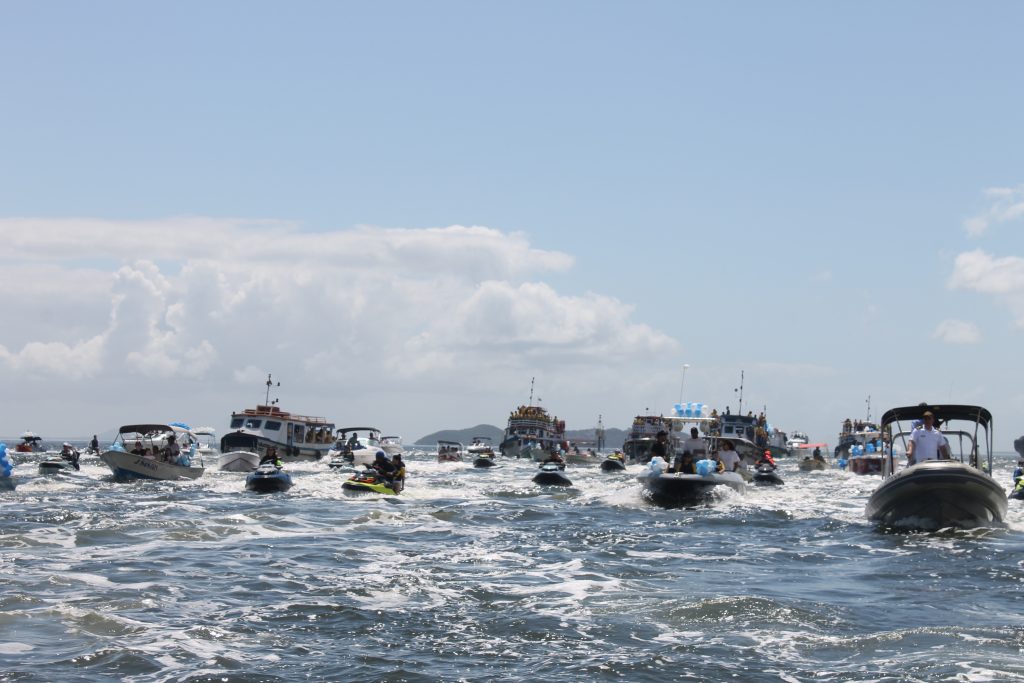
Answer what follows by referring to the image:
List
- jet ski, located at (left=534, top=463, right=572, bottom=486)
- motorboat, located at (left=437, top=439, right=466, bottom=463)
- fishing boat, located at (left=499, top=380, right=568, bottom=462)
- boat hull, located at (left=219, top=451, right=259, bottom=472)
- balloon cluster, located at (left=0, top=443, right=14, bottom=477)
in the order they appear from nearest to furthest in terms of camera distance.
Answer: balloon cluster, located at (left=0, top=443, right=14, bottom=477)
jet ski, located at (left=534, top=463, right=572, bottom=486)
boat hull, located at (left=219, top=451, right=259, bottom=472)
motorboat, located at (left=437, top=439, right=466, bottom=463)
fishing boat, located at (left=499, top=380, right=568, bottom=462)

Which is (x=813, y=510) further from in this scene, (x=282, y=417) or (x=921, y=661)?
(x=282, y=417)

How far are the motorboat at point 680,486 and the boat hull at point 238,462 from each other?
86.4ft

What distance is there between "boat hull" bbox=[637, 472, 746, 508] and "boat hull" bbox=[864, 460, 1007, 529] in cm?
699

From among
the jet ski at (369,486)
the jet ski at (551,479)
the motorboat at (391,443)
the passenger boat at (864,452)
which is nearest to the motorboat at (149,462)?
the jet ski at (369,486)

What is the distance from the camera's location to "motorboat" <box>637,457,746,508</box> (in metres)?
27.8

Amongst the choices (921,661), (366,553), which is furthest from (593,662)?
(366,553)

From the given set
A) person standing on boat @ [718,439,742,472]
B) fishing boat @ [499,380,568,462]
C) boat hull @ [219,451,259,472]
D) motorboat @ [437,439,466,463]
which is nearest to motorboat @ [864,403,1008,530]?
person standing on boat @ [718,439,742,472]

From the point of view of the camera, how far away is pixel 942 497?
66.6 ft

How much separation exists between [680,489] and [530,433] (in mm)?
79008

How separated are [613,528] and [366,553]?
6630 millimetres

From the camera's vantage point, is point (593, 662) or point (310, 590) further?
point (310, 590)

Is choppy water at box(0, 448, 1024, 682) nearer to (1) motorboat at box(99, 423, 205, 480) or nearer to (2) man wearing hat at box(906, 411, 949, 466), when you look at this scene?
(2) man wearing hat at box(906, 411, 949, 466)

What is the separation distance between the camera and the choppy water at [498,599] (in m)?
9.85

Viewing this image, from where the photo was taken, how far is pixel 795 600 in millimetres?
13305
